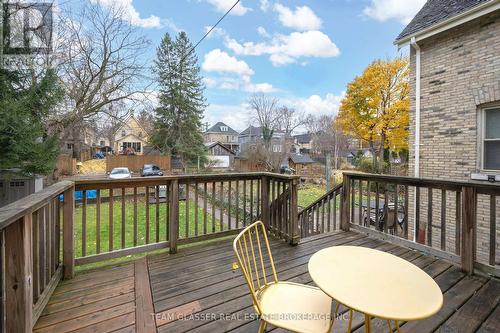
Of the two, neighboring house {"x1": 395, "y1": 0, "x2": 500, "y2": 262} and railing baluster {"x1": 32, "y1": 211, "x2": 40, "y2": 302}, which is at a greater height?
neighboring house {"x1": 395, "y1": 0, "x2": 500, "y2": 262}

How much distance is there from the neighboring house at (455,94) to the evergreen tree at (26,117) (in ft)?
30.2

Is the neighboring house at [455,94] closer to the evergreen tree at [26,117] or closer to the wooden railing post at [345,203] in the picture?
the wooden railing post at [345,203]

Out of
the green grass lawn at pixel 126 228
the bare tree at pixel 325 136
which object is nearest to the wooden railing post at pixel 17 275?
the green grass lawn at pixel 126 228

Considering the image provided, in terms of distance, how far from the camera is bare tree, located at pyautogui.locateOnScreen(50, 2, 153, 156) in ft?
30.2

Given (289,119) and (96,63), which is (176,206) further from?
(289,119)

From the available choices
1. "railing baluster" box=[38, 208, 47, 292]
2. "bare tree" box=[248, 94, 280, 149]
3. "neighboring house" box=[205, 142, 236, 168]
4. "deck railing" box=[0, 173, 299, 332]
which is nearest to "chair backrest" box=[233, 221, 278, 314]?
"deck railing" box=[0, 173, 299, 332]

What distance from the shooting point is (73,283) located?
7.50ft

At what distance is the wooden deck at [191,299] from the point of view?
1724 mm

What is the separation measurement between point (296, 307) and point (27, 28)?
10.4 m

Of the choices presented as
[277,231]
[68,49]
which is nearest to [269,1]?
[277,231]

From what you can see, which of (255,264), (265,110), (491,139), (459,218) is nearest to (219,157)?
(265,110)

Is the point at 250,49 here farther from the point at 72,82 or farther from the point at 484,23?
the point at 484,23

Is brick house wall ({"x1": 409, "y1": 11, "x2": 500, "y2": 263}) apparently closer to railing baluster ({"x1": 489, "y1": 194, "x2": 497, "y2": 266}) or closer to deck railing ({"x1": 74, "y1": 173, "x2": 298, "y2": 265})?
railing baluster ({"x1": 489, "y1": 194, "x2": 497, "y2": 266})

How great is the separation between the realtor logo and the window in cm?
1116
